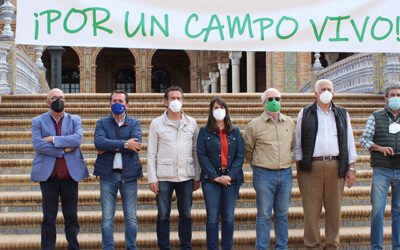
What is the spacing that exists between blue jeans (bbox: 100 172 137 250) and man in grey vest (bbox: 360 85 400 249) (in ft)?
6.73

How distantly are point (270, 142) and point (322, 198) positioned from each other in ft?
2.16

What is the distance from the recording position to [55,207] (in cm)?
404

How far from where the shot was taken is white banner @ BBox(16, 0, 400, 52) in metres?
4.80

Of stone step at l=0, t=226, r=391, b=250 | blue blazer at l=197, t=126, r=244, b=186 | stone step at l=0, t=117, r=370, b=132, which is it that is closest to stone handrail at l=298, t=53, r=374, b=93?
stone step at l=0, t=117, r=370, b=132

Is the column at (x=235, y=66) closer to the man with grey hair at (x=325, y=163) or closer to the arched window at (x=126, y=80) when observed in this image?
the arched window at (x=126, y=80)

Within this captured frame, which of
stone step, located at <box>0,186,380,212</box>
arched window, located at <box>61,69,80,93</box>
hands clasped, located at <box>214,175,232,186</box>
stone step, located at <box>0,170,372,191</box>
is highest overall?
arched window, located at <box>61,69,80,93</box>

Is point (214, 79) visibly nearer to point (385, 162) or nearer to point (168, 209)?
point (385, 162)

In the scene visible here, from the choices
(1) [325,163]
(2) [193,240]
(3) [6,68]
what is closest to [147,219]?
(2) [193,240]

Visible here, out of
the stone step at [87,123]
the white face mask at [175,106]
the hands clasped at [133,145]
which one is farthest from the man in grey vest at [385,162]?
the stone step at [87,123]

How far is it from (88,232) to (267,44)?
263 cm

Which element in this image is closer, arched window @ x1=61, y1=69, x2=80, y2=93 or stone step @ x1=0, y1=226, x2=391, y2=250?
stone step @ x1=0, y1=226, x2=391, y2=250

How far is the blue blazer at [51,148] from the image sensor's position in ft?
13.1

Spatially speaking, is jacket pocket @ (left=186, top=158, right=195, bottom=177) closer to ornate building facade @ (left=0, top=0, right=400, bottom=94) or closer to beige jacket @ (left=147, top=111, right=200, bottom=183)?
beige jacket @ (left=147, top=111, right=200, bottom=183)

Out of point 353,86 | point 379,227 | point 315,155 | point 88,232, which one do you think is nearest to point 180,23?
point 315,155
